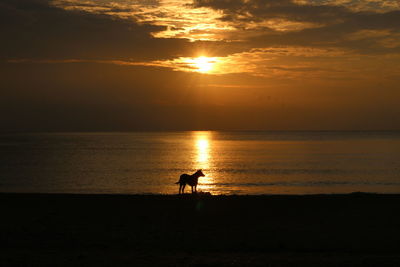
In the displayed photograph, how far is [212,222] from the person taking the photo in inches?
655

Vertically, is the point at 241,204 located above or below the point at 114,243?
above

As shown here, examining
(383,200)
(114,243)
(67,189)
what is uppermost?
(67,189)

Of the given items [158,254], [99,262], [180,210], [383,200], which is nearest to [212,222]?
[180,210]

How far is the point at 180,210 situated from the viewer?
18953 millimetres

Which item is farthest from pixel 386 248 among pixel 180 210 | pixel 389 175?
pixel 389 175

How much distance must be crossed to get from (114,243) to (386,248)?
843cm

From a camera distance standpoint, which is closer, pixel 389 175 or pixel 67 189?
pixel 67 189

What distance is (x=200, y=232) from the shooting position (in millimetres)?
14641

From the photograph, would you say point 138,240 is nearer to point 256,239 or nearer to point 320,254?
point 256,239

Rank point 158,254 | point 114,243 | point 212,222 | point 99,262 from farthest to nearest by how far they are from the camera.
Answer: point 212,222, point 114,243, point 158,254, point 99,262

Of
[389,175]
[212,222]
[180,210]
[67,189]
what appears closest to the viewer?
[212,222]

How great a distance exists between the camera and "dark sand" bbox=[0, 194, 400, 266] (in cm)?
1133

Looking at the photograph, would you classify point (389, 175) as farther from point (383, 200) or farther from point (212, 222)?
point (212, 222)

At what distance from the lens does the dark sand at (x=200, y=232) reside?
1133 cm
